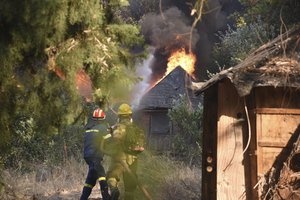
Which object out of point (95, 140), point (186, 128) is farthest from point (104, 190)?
point (186, 128)

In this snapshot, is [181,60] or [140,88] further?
[181,60]

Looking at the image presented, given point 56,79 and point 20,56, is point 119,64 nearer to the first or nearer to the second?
point 56,79

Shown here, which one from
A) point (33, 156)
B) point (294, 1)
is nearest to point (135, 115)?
point (33, 156)

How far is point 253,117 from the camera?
5.96 metres

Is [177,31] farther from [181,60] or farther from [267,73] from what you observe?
[267,73]

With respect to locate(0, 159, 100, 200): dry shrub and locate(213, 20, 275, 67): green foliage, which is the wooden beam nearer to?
locate(0, 159, 100, 200): dry shrub

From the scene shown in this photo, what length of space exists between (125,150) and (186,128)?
33.3 ft

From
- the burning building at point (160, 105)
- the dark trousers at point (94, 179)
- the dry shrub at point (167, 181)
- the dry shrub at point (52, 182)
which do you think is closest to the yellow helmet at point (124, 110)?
the dark trousers at point (94, 179)

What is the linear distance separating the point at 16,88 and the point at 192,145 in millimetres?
13909

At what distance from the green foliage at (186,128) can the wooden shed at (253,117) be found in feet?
34.8

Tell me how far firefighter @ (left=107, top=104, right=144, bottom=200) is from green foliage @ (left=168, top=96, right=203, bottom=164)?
9303mm

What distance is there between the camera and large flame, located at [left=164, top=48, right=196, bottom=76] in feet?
99.1

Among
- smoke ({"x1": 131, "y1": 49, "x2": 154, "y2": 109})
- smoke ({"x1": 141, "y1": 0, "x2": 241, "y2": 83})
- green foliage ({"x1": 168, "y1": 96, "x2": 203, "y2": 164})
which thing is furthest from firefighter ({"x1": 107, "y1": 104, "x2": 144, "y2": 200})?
smoke ({"x1": 141, "y1": 0, "x2": 241, "y2": 83})

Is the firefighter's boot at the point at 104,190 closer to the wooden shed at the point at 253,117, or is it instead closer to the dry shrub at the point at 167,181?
the dry shrub at the point at 167,181
